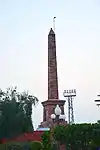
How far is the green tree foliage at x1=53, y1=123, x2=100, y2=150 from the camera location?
32.4m

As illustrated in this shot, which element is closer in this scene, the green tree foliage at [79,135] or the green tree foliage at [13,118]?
the green tree foliage at [79,135]

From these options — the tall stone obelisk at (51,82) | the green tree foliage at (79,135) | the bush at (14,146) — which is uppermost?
the tall stone obelisk at (51,82)

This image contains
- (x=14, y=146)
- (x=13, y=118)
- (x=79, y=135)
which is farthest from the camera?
(x=13, y=118)

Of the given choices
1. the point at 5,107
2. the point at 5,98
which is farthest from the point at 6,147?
the point at 5,98

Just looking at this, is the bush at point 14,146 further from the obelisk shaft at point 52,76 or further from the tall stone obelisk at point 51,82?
the obelisk shaft at point 52,76

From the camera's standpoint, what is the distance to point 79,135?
3325cm

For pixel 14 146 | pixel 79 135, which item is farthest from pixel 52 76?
pixel 14 146

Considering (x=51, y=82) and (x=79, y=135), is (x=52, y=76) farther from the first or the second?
(x=79, y=135)

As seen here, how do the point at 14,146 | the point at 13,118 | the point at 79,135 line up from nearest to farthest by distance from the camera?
the point at 79,135 < the point at 14,146 < the point at 13,118

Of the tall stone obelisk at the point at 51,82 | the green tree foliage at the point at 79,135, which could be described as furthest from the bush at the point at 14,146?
the tall stone obelisk at the point at 51,82

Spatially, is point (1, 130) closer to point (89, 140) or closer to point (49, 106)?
point (49, 106)

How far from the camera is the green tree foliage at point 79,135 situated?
32.4 metres

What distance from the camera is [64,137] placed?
34094 mm

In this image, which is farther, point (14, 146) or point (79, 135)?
point (14, 146)
